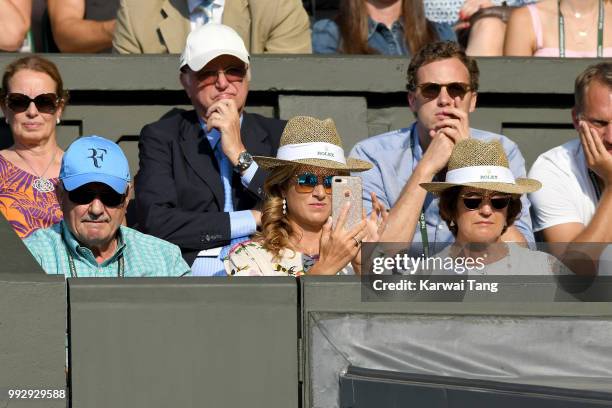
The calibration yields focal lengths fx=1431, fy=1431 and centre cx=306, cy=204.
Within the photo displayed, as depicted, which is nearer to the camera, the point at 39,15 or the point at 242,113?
the point at 242,113

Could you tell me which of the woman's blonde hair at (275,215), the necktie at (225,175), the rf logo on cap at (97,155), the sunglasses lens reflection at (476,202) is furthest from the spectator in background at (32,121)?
the sunglasses lens reflection at (476,202)

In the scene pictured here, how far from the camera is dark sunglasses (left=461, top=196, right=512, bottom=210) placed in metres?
5.49

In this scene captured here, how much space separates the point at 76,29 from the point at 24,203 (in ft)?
5.40

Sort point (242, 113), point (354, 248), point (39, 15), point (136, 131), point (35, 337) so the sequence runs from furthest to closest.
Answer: point (39, 15), point (136, 131), point (242, 113), point (354, 248), point (35, 337)

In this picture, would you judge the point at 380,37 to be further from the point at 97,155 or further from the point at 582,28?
the point at 97,155

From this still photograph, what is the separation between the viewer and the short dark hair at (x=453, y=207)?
5555 mm

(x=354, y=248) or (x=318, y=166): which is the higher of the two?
(x=318, y=166)

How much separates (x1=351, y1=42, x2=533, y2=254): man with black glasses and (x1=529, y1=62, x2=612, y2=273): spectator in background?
0.18 m

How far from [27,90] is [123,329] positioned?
1.90 meters

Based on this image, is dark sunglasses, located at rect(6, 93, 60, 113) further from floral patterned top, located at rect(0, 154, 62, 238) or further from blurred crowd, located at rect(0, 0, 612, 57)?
blurred crowd, located at rect(0, 0, 612, 57)

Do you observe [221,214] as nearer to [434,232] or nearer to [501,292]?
[434,232]

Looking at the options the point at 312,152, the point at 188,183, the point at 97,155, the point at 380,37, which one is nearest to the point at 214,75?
the point at 188,183

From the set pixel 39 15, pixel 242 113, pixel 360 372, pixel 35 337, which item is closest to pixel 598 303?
pixel 360 372

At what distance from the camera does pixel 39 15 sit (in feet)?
25.9
